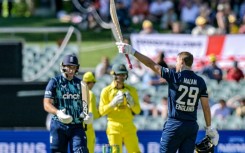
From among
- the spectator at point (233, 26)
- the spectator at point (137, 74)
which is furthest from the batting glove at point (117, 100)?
the spectator at point (233, 26)

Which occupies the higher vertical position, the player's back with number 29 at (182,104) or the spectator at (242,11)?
the spectator at (242,11)

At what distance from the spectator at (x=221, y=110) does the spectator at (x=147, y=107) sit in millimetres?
1295

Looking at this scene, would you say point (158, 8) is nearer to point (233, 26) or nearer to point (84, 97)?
point (233, 26)

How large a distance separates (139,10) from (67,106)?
624 inches

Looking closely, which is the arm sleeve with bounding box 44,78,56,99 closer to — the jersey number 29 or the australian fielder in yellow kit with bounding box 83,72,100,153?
the australian fielder in yellow kit with bounding box 83,72,100,153

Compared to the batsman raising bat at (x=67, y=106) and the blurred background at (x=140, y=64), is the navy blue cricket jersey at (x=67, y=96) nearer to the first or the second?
the batsman raising bat at (x=67, y=106)

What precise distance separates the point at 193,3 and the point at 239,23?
225 cm

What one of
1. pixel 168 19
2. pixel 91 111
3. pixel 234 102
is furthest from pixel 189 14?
pixel 91 111

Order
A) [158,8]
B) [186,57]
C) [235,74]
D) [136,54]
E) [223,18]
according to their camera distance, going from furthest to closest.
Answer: [158,8] < [223,18] < [235,74] < [186,57] < [136,54]

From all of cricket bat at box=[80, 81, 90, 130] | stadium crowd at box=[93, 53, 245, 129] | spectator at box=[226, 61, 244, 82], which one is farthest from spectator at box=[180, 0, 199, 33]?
cricket bat at box=[80, 81, 90, 130]

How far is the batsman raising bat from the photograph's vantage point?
13.4m

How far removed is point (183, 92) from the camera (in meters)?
12.6

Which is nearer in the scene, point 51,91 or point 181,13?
point 51,91

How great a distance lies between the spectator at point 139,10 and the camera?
28.9 meters
